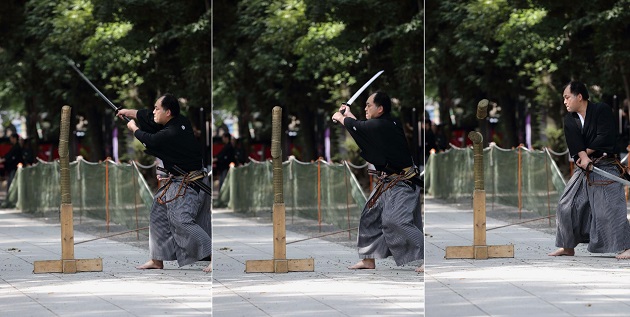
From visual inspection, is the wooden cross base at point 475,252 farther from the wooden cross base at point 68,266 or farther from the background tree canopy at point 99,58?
the wooden cross base at point 68,266

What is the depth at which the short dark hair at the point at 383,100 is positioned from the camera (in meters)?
7.69

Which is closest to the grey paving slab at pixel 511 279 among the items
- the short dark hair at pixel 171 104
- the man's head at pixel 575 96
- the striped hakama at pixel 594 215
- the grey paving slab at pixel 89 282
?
the striped hakama at pixel 594 215

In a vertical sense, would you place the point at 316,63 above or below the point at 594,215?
above

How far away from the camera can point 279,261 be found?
26.6 ft

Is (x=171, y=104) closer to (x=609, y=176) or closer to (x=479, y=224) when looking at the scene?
(x=479, y=224)

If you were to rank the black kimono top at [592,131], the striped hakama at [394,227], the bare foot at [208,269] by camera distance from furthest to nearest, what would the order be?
the black kimono top at [592,131] < the bare foot at [208,269] < the striped hakama at [394,227]

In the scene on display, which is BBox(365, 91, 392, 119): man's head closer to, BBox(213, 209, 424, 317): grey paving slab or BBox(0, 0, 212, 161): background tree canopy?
BBox(213, 209, 424, 317): grey paving slab

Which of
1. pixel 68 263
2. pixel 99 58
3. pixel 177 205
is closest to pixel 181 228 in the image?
pixel 177 205

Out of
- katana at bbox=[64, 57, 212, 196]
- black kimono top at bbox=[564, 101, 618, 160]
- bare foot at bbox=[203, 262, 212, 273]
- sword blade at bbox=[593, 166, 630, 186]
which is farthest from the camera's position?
black kimono top at bbox=[564, 101, 618, 160]

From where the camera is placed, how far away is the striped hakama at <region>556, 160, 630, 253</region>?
9820 mm

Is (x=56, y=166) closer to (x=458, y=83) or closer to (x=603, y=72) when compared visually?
(x=458, y=83)

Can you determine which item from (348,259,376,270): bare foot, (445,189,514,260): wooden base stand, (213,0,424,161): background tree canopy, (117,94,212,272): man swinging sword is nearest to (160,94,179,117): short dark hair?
(117,94,212,272): man swinging sword

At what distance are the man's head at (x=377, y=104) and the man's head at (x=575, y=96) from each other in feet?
7.51

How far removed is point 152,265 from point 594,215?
3334mm
